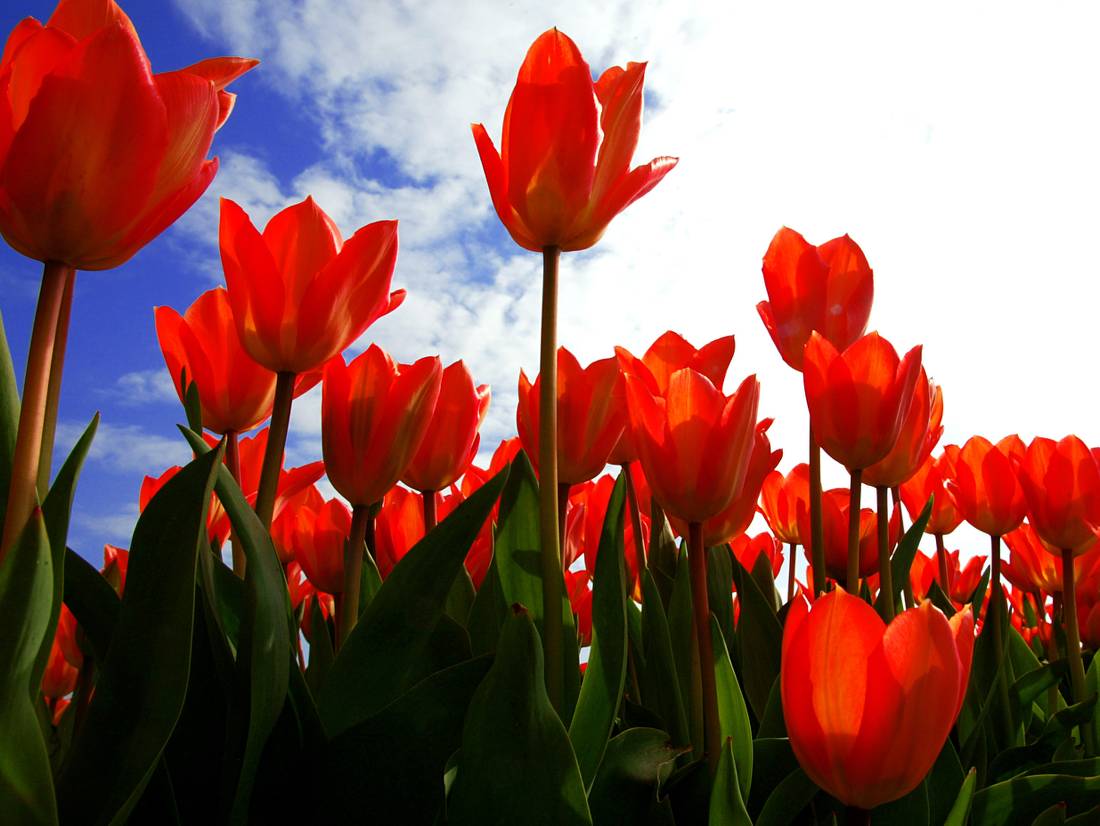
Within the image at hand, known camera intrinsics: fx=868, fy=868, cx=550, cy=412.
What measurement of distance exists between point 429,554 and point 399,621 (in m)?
0.07

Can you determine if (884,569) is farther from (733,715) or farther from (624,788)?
(624,788)

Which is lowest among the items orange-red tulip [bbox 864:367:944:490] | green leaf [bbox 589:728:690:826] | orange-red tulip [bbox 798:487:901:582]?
green leaf [bbox 589:728:690:826]

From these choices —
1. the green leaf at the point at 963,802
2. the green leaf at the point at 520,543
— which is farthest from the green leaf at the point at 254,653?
the green leaf at the point at 963,802

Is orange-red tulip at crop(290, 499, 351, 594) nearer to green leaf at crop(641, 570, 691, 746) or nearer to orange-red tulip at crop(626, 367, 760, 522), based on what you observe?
green leaf at crop(641, 570, 691, 746)

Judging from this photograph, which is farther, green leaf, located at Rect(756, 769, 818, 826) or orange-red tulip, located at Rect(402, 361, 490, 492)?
orange-red tulip, located at Rect(402, 361, 490, 492)

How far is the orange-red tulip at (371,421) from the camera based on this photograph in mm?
1030

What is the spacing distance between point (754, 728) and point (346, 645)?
841 mm

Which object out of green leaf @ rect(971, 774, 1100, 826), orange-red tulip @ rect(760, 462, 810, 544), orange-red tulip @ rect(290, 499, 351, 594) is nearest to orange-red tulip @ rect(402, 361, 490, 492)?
orange-red tulip @ rect(290, 499, 351, 594)

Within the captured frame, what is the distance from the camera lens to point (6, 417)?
759mm

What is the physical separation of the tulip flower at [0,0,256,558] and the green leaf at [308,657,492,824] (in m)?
0.33

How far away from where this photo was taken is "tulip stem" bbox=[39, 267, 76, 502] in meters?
0.75

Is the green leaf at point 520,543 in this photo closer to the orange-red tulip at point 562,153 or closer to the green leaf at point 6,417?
the orange-red tulip at point 562,153

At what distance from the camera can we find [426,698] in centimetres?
75

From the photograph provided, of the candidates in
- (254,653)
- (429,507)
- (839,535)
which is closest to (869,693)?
(254,653)
